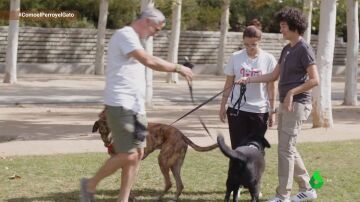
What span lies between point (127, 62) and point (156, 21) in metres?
0.42

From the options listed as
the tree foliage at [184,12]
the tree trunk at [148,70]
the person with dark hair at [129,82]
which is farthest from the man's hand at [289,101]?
the tree foliage at [184,12]

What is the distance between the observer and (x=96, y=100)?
18.9 metres

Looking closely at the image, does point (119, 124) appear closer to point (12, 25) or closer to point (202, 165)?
point (202, 165)

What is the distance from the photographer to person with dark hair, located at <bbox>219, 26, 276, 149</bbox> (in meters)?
7.23

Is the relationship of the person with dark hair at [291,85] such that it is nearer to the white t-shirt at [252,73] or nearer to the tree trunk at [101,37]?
the white t-shirt at [252,73]

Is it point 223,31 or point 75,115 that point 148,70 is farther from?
point 223,31

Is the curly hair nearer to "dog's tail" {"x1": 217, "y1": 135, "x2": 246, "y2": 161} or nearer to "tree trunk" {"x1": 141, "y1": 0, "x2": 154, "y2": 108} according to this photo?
"dog's tail" {"x1": 217, "y1": 135, "x2": 246, "y2": 161}

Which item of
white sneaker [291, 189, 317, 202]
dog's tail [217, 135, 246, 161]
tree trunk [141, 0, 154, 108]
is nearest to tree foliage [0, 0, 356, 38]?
Answer: tree trunk [141, 0, 154, 108]

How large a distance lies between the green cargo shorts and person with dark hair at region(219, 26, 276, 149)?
60.5 inches

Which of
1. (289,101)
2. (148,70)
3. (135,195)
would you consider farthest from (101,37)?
(289,101)

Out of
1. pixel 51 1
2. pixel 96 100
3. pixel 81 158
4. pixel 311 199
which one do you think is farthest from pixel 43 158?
pixel 51 1

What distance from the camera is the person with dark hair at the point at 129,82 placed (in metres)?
5.85

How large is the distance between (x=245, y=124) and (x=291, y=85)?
0.73m

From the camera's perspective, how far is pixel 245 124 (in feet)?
23.9
